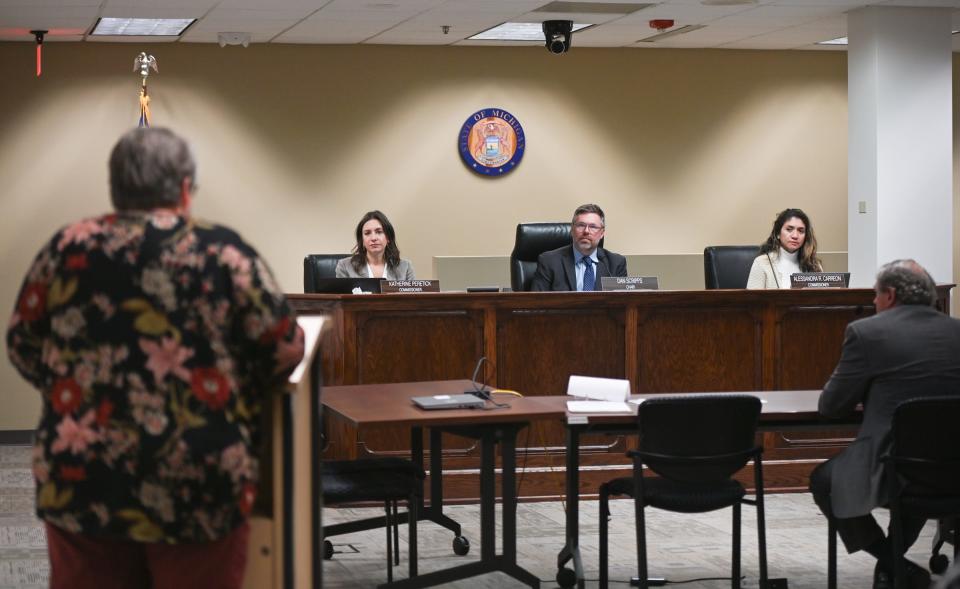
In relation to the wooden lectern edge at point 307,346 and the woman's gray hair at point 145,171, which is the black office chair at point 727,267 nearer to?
the wooden lectern edge at point 307,346

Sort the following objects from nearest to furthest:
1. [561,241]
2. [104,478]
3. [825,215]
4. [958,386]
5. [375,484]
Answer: [104,478]
[958,386]
[375,484]
[561,241]
[825,215]

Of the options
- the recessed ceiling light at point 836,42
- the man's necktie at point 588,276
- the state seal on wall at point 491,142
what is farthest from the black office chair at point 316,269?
the recessed ceiling light at point 836,42

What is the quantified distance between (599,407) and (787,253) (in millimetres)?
3331

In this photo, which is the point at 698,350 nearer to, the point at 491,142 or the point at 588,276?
the point at 588,276

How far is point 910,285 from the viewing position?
4.48 metres

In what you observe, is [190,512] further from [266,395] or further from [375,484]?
[375,484]

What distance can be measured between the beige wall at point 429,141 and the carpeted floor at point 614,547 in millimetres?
3344

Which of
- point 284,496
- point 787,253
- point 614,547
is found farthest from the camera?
point 787,253

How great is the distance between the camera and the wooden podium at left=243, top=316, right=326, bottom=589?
2582mm

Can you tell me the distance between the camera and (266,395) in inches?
100

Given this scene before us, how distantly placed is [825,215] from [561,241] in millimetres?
4126

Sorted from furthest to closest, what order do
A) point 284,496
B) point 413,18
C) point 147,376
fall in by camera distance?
point 413,18
point 284,496
point 147,376

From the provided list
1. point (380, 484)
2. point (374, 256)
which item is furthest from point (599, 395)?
point (374, 256)

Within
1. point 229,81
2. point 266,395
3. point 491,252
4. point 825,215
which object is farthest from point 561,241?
point 266,395
